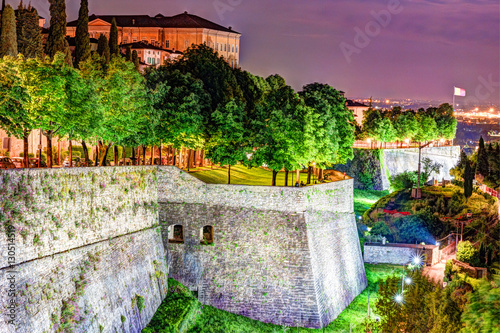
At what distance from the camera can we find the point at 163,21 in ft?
365

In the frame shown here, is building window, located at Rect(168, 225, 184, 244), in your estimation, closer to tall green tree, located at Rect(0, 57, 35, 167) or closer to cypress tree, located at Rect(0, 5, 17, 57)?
tall green tree, located at Rect(0, 57, 35, 167)

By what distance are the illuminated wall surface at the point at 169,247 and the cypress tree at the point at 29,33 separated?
1892cm

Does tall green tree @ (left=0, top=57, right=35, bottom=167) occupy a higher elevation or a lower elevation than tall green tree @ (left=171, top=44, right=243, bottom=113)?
lower

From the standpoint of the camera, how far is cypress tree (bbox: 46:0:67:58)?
49719 mm

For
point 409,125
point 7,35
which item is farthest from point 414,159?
point 7,35

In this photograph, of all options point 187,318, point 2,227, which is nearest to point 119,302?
point 187,318

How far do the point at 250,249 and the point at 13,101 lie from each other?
52.1 feet

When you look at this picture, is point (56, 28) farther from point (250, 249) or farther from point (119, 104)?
point (250, 249)

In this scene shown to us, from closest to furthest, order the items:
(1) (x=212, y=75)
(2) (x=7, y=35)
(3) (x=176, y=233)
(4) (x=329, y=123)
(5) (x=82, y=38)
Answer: (3) (x=176, y=233)
(2) (x=7, y=35)
(4) (x=329, y=123)
(1) (x=212, y=75)
(5) (x=82, y=38)

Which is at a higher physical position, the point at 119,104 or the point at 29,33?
the point at 29,33

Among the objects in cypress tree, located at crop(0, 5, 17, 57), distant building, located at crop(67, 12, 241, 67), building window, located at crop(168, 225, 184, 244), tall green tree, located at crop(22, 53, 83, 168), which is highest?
distant building, located at crop(67, 12, 241, 67)

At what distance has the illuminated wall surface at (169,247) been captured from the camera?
2725cm

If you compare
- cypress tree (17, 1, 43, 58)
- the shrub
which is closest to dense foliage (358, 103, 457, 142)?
the shrub

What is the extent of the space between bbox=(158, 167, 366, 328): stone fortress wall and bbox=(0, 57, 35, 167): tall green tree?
973 centimetres
